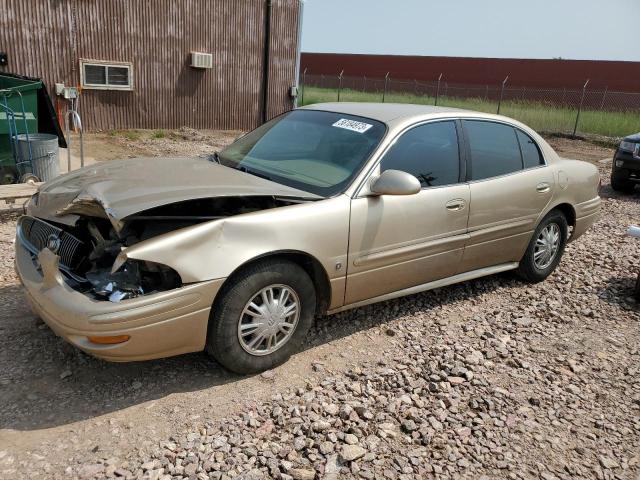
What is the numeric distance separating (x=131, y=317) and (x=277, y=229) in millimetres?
946

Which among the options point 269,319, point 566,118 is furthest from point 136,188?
point 566,118

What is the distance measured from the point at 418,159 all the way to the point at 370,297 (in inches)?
42.3

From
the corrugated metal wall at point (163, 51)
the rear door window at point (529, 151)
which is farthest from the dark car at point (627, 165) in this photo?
the corrugated metal wall at point (163, 51)

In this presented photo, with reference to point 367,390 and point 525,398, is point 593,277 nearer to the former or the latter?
point 525,398

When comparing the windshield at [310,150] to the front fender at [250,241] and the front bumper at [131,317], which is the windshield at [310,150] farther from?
the front bumper at [131,317]

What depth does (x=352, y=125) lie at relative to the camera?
13.5ft

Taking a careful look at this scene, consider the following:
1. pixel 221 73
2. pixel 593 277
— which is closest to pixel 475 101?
pixel 221 73

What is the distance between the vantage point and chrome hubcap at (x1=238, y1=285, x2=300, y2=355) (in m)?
3.24

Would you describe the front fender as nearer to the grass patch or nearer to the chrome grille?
the chrome grille

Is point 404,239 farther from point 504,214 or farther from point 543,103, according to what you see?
point 543,103

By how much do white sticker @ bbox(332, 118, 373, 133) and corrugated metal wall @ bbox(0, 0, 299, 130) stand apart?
421 inches

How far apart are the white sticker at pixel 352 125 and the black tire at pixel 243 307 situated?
1.24m

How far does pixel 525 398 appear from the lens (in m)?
3.42

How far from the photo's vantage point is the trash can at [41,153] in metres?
7.19
